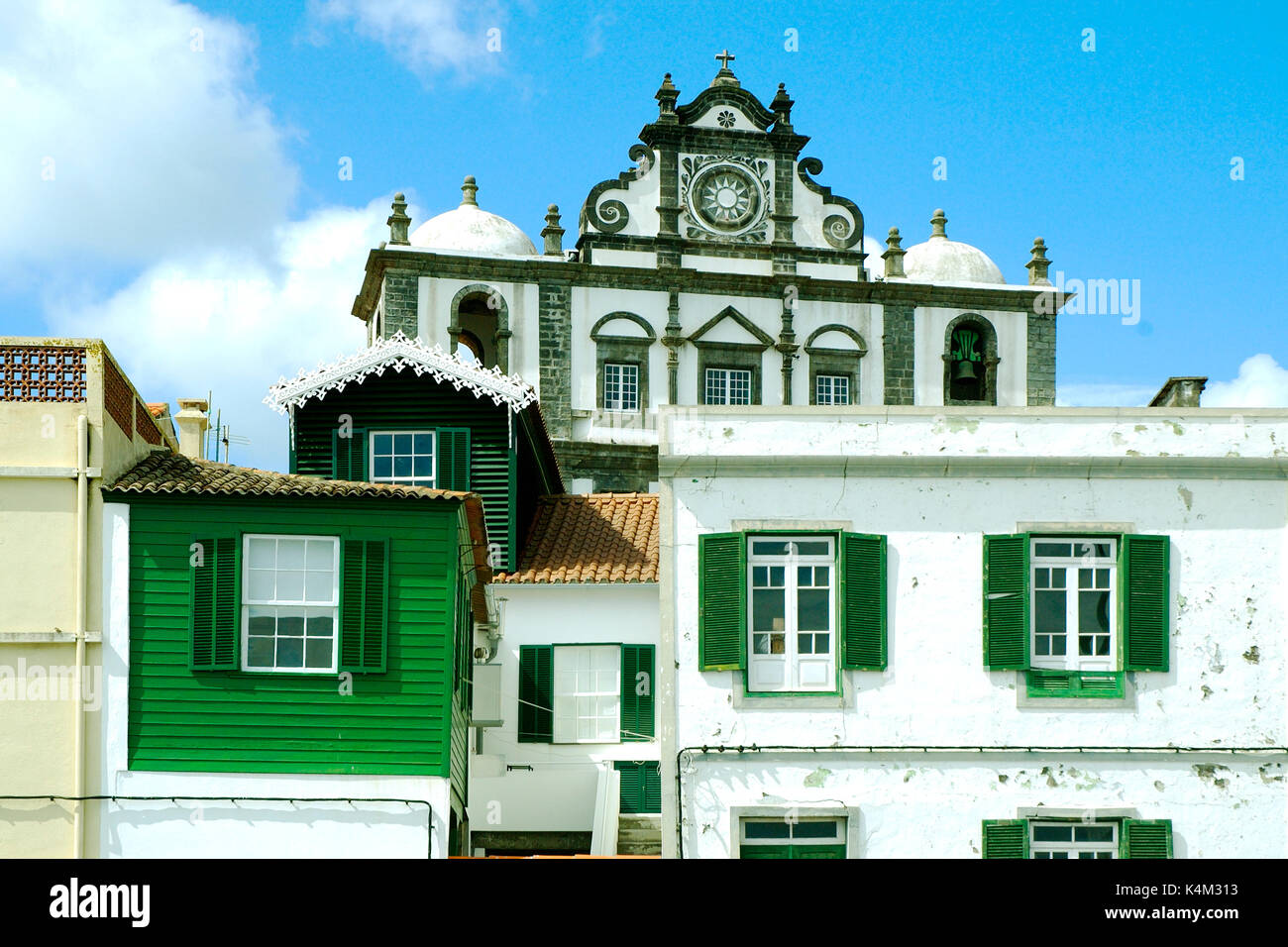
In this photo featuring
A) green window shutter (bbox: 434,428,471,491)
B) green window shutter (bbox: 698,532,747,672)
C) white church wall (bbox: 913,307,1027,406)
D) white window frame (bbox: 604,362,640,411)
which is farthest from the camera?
white church wall (bbox: 913,307,1027,406)

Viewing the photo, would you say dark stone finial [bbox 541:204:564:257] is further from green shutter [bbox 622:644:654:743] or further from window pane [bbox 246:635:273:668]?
window pane [bbox 246:635:273:668]

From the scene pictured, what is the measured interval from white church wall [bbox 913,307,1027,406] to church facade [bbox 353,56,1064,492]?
0.14 ft

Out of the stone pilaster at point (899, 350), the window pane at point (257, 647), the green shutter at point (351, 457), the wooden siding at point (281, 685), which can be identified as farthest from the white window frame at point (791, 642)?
the stone pilaster at point (899, 350)

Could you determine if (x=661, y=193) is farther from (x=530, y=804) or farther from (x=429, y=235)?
(x=530, y=804)

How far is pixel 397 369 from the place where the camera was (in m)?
29.5

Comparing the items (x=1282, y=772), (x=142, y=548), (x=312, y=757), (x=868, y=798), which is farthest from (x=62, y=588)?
(x=1282, y=772)

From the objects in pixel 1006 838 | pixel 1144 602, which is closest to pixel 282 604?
pixel 1006 838

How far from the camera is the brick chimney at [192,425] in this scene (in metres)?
29.0

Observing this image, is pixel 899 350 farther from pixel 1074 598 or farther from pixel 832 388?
pixel 1074 598

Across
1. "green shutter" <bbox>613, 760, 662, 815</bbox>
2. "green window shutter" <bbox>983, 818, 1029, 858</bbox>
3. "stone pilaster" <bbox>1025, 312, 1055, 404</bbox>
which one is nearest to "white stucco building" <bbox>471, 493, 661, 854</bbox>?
"green shutter" <bbox>613, 760, 662, 815</bbox>

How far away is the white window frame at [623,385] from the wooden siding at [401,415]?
16.3m

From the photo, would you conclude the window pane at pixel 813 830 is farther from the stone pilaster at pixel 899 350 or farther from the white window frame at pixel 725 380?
the stone pilaster at pixel 899 350

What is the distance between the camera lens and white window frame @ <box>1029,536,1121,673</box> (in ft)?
72.5
